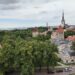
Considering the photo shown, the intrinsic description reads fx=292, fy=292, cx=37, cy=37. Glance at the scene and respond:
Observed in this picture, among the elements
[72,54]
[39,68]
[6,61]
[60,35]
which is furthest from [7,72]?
[60,35]

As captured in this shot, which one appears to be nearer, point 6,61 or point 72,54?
point 6,61

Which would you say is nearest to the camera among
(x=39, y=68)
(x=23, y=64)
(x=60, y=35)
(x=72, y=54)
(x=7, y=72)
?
(x=23, y=64)

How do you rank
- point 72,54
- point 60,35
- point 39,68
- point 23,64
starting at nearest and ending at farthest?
point 23,64
point 39,68
point 72,54
point 60,35

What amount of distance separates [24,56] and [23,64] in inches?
40.4

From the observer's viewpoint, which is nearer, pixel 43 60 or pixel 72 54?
pixel 43 60

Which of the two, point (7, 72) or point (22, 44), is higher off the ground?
point (22, 44)

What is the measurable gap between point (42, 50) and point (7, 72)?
4.54m

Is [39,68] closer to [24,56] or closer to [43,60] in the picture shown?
[43,60]

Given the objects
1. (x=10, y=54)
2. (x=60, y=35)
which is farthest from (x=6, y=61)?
(x=60, y=35)

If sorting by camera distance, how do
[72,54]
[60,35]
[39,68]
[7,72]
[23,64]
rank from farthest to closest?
[60,35], [72,54], [39,68], [7,72], [23,64]

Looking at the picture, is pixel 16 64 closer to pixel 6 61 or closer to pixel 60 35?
pixel 6 61

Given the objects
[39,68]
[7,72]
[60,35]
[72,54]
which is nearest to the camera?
[7,72]

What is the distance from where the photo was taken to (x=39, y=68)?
1246 inches

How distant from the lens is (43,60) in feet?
100
